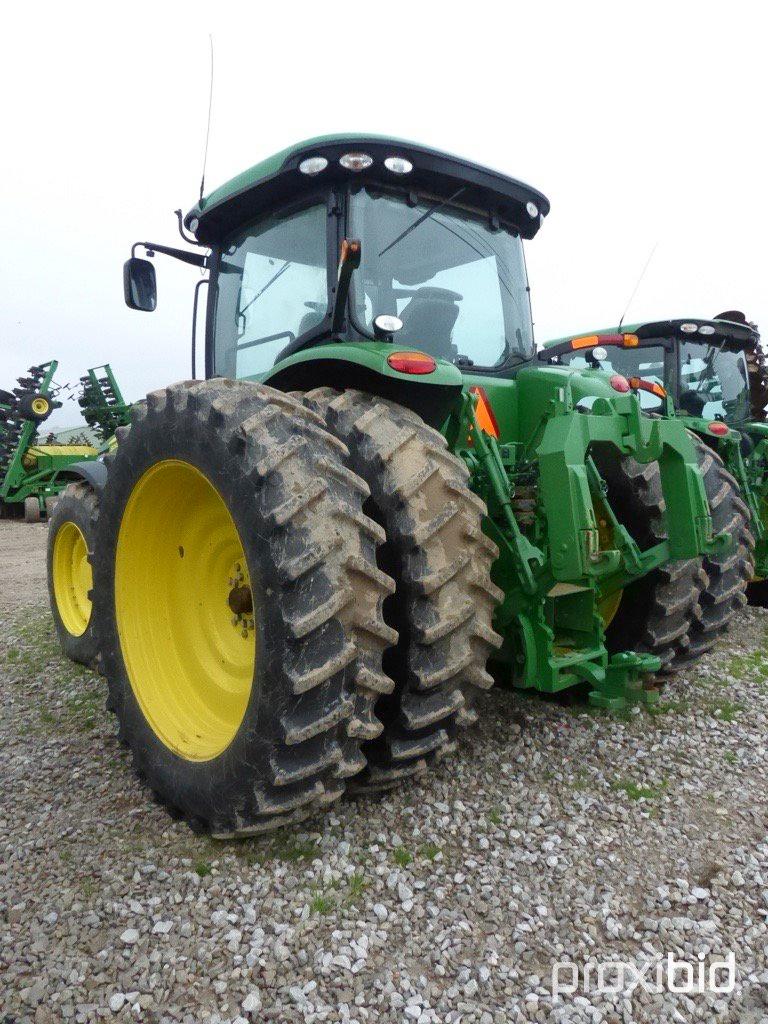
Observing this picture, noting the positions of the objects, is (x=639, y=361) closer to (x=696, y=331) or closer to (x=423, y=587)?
(x=696, y=331)

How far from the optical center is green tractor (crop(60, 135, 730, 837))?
1987 millimetres

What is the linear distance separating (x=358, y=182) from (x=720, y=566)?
8.70 feet

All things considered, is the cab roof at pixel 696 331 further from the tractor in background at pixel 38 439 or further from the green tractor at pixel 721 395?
the tractor in background at pixel 38 439

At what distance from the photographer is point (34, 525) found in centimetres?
1271

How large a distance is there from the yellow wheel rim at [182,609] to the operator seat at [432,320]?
1049 mm

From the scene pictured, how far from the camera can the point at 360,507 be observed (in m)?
2.02

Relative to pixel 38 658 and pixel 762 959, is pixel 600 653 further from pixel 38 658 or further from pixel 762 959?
pixel 38 658

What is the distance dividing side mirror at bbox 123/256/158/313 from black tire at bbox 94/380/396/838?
65.8 inches

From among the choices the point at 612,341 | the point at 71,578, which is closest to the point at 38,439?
the point at 71,578

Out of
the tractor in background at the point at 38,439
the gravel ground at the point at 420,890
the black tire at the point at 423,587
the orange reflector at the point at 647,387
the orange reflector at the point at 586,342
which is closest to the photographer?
the gravel ground at the point at 420,890

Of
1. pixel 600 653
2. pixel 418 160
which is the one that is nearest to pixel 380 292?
pixel 418 160

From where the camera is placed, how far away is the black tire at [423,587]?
215 cm

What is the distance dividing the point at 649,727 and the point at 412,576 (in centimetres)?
157

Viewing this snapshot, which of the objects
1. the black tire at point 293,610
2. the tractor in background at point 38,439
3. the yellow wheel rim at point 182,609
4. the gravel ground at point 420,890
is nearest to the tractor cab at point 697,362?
the gravel ground at point 420,890
